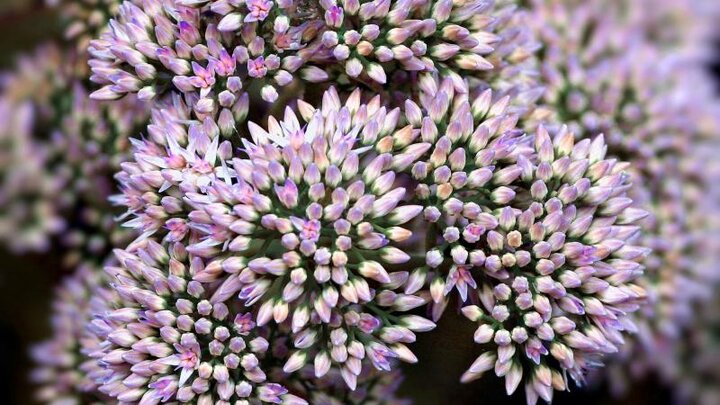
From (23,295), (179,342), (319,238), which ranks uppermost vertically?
(319,238)

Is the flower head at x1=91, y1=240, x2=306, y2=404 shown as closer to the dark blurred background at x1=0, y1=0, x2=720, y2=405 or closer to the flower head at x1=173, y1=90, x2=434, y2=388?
the flower head at x1=173, y1=90, x2=434, y2=388

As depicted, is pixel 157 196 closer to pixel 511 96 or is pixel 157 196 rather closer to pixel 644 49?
pixel 511 96

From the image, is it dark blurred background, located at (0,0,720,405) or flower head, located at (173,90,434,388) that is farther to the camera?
dark blurred background, located at (0,0,720,405)

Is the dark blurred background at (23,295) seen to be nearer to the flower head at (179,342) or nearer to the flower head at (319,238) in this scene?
the flower head at (179,342)

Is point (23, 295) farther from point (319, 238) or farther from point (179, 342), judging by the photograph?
point (319, 238)

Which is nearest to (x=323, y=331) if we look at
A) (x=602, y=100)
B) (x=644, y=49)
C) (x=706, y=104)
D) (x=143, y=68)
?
(x=143, y=68)

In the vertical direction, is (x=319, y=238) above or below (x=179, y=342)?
above

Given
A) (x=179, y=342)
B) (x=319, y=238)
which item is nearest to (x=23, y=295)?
(x=179, y=342)

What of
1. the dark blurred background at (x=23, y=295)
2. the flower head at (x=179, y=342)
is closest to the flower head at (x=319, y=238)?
the flower head at (x=179, y=342)

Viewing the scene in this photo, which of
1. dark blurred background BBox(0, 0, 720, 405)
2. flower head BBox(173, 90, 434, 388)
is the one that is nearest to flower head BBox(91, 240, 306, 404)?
flower head BBox(173, 90, 434, 388)

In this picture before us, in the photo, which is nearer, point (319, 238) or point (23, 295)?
point (319, 238)

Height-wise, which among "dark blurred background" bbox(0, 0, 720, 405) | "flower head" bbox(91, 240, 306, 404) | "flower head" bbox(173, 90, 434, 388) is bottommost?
"dark blurred background" bbox(0, 0, 720, 405)
